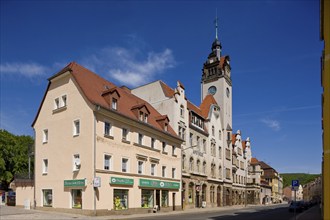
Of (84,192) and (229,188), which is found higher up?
(84,192)

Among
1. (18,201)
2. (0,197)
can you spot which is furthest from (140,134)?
(0,197)

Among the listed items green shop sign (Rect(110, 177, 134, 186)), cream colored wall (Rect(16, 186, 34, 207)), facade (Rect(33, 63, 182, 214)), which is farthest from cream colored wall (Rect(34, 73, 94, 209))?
green shop sign (Rect(110, 177, 134, 186))

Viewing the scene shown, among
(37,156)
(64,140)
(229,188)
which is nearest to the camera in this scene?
(64,140)

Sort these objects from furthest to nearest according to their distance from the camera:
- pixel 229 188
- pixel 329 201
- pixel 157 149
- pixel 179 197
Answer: pixel 229 188, pixel 179 197, pixel 157 149, pixel 329 201

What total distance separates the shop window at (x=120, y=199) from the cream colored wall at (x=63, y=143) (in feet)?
10.1

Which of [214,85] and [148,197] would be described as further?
[214,85]

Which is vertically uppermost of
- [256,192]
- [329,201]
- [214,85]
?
[214,85]

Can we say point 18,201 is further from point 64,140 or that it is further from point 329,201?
point 329,201

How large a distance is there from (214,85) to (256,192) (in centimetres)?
3348

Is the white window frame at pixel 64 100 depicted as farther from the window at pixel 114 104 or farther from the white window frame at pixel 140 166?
the white window frame at pixel 140 166

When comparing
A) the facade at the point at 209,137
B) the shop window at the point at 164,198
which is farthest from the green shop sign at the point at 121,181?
the facade at the point at 209,137

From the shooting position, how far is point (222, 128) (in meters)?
60.6

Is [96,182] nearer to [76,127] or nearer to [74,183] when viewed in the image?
[74,183]

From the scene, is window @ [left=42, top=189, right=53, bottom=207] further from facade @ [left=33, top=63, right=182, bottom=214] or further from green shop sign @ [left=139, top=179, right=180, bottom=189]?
green shop sign @ [left=139, top=179, right=180, bottom=189]
